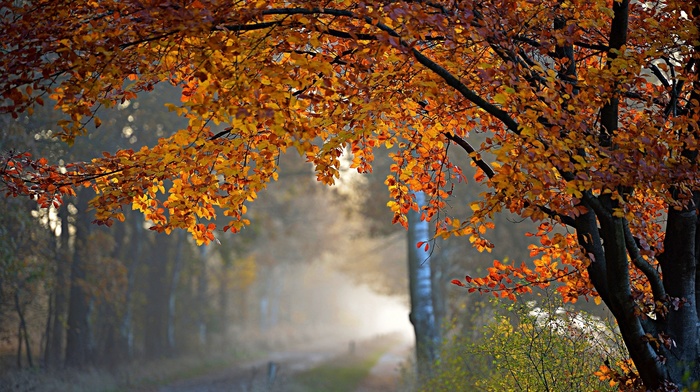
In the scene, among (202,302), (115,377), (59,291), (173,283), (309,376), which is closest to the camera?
(115,377)

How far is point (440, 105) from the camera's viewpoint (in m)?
6.55

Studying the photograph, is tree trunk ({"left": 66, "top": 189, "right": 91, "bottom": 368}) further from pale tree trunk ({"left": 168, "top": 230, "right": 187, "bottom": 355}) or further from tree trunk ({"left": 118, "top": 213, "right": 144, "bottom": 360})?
pale tree trunk ({"left": 168, "top": 230, "right": 187, "bottom": 355})

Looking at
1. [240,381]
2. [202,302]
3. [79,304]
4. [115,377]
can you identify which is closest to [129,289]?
[79,304]

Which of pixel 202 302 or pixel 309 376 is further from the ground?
pixel 202 302

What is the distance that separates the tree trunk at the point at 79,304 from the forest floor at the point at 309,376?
7.90 ft

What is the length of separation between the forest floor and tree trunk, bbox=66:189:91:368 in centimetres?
241

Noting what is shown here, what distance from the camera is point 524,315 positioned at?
7.59 m

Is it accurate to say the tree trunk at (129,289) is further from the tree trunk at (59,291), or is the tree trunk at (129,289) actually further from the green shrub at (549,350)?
the green shrub at (549,350)

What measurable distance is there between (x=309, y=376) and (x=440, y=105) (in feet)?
52.4

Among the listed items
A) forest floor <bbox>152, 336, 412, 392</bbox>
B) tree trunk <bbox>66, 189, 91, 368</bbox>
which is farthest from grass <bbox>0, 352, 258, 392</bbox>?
tree trunk <bbox>66, 189, 91, 368</bbox>

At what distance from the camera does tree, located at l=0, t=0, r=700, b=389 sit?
5152 millimetres

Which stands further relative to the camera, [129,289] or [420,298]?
[129,289]

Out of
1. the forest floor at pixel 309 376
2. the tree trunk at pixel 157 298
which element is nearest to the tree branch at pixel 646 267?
the forest floor at pixel 309 376

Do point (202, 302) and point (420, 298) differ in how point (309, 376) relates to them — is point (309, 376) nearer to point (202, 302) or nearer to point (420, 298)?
point (420, 298)
